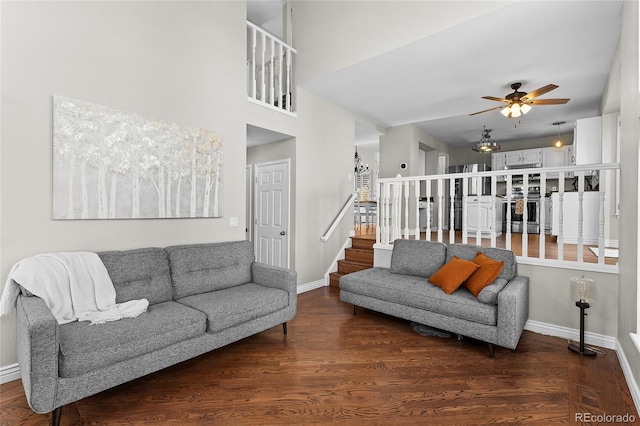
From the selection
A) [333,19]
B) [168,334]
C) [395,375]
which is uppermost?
[333,19]

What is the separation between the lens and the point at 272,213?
4.88 meters

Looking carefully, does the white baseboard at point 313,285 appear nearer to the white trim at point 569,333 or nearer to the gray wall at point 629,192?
the white trim at point 569,333

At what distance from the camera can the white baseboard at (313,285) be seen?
453cm

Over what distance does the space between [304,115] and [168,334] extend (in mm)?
3463

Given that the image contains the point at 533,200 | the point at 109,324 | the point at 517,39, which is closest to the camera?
the point at 109,324

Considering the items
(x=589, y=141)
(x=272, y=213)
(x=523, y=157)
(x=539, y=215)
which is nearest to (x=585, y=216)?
(x=539, y=215)

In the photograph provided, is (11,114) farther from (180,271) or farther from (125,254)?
(180,271)

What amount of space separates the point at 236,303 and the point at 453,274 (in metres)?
2.05

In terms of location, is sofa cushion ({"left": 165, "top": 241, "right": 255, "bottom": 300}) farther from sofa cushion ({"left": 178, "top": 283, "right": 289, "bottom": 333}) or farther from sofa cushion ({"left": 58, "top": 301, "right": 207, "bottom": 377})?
sofa cushion ({"left": 58, "top": 301, "right": 207, "bottom": 377})

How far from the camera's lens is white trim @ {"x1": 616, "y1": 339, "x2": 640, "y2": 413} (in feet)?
6.26

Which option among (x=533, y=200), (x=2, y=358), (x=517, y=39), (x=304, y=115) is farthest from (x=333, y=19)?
(x=533, y=200)

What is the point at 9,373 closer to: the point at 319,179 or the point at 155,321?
the point at 155,321

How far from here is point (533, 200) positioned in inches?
286

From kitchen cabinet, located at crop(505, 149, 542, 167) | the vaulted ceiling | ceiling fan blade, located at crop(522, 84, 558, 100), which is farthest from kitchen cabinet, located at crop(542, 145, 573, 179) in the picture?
ceiling fan blade, located at crop(522, 84, 558, 100)
